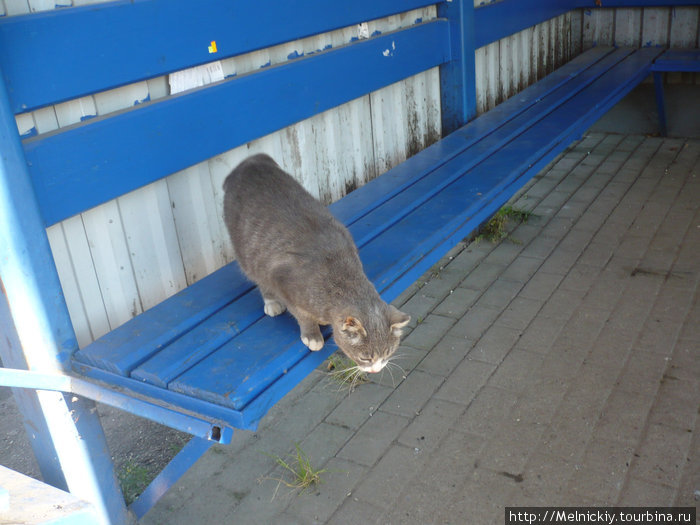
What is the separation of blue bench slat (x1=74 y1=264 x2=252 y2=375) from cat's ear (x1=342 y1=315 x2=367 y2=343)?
0.68 m

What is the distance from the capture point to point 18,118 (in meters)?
2.47

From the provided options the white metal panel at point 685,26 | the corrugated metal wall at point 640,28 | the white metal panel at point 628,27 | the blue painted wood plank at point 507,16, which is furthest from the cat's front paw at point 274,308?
the white metal panel at point 628,27

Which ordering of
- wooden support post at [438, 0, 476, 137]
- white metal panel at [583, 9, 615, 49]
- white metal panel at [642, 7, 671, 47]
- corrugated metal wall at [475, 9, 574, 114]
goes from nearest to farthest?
wooden support post at [438, 0, 476, 137], corrugated metal wall at [475, 9, 574, 114], white metal panel at [642, 7, 671, 47], white metal panel at [583, 9, 615, 49]

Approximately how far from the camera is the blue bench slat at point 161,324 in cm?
254

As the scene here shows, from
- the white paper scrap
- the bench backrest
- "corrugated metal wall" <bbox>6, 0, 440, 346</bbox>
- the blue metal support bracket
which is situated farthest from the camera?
the white paper scrap

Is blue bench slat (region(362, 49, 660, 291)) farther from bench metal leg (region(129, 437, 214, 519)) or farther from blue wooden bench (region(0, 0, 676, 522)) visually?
bench metal leg (region(129, 437, 214, 519))

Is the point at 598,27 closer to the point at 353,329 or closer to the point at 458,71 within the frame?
the point at 458,71

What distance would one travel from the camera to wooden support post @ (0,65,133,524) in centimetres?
231

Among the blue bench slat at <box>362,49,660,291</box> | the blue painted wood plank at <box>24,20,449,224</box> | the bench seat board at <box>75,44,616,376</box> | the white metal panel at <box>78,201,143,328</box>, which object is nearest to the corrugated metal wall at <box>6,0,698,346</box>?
the white metal panel at <box>78,201,143,328</box>

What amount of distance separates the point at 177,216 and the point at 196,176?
0.73 feet

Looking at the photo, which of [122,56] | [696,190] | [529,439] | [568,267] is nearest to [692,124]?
[696,190]

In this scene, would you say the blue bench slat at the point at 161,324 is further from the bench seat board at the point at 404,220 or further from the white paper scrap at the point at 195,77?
the white paper scrap at the point at 195,77

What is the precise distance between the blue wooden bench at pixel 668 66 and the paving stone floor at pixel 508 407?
78.5 inches

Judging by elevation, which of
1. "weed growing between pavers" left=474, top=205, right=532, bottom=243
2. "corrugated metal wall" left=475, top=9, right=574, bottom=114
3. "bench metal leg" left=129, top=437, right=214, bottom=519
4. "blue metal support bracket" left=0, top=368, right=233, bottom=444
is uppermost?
"corrugated metal wall" left=475, top=9, right=574, bottom=114
